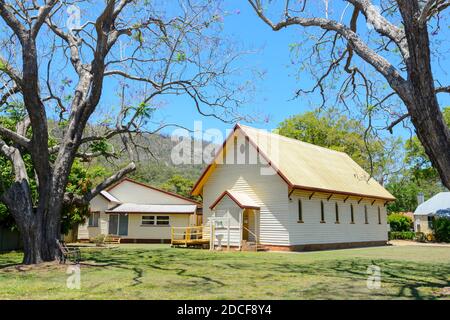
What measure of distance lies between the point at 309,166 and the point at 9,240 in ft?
64.5

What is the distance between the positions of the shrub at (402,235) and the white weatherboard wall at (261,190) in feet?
91.2

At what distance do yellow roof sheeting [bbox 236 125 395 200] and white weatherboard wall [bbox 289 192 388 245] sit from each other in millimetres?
937

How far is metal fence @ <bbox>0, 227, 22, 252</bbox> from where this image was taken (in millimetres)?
23672

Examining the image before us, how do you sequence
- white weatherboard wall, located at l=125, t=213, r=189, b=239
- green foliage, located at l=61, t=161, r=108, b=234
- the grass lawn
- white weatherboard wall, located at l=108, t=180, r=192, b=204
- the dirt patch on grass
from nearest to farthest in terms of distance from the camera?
the grass lawn
the dirt patch on grass
green foliage, located at l=61, t=161, r=108, b=234
white weatherboard wall, located at l=125, t=213, r=189, b=239
white weatherboard wall, located at l=108, t=180, r=192, b=204

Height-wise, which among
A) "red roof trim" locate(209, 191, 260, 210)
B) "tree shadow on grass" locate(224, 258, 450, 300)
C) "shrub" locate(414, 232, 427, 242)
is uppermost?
"red roof trim" locate(209, 191, 260, 210)

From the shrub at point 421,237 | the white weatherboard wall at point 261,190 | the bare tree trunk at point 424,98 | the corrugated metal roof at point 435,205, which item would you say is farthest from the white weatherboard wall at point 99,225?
the corrugated metal roof at point 435,205

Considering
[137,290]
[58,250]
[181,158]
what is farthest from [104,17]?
[181,158]

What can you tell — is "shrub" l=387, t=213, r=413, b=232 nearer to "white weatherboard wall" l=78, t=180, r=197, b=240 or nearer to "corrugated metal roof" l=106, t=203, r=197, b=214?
"white weatherboard wall" l=78, t=180, r=197, b=240

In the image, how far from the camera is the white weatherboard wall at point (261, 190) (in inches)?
1013

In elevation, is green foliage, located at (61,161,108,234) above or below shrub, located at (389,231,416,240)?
above

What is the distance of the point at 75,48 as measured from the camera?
1705 cm

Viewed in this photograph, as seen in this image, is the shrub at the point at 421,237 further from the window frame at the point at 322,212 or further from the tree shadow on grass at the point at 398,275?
the tree shadow on grass at the point at 398,275

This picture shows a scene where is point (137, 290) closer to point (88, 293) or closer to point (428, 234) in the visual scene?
point (88, 293)

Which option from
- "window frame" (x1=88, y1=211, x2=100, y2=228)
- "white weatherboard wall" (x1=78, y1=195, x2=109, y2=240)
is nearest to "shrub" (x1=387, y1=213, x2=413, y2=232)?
"white weatherboard wall" (x1=78, y1=195, x2=109, y2=240)
